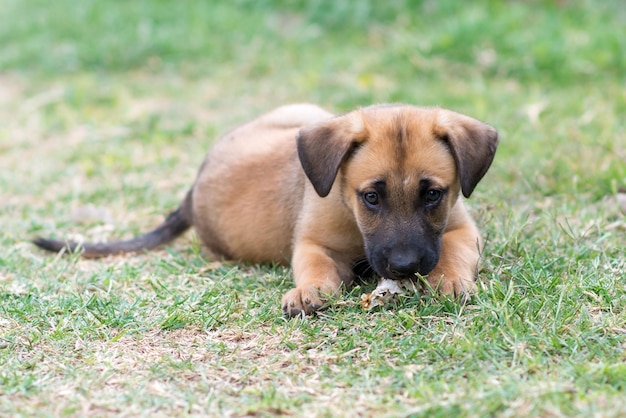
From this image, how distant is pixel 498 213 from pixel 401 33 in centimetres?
512

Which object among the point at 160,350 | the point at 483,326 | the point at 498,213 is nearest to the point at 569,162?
the point at 498,213

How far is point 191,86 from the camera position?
10.3 metres

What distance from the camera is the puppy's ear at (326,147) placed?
482cm

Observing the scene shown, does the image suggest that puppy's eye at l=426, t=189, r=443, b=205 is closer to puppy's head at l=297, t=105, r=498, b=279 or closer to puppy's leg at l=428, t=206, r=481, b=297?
puppy's head at l=297, t=105, r=498, b=279

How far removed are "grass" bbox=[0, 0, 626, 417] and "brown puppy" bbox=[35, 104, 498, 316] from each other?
19cm

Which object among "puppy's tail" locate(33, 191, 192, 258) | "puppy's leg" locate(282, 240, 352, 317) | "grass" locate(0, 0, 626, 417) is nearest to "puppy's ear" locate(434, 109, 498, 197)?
"grass" locate(0, 0, 626, 417)

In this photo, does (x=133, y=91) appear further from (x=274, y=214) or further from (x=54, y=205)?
(x=274, y=214)

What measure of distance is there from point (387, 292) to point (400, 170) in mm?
620

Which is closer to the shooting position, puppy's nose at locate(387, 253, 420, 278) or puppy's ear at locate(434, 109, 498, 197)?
puppy's nose at locate(387, 253, 420, 278)

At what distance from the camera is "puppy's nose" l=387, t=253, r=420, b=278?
454cm

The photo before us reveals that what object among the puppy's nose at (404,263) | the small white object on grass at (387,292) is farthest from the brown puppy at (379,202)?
the small white object on grass at (387,292)

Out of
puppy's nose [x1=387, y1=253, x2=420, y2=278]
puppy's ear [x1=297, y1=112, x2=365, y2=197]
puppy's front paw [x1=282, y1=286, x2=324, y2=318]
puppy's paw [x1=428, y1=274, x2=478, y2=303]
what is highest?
puppy's ear [x1=297, y1=112, x2=365, y2=197]

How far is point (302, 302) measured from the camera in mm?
4766

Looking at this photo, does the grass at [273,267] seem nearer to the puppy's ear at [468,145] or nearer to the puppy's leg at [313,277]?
the puppy's leg at [313,277]
